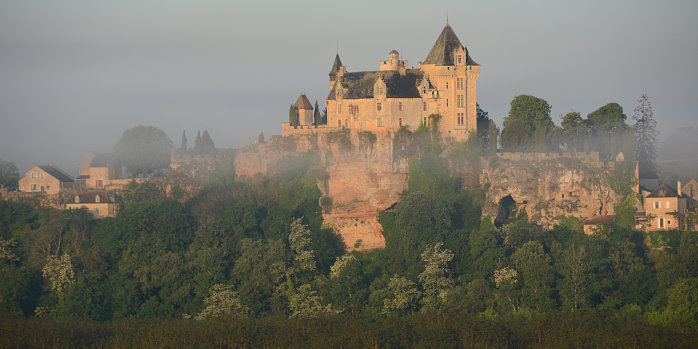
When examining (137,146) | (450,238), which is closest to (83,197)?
(137,146)

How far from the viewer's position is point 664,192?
268 ft

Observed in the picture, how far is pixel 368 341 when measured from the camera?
238 ft

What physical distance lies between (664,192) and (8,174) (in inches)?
2111

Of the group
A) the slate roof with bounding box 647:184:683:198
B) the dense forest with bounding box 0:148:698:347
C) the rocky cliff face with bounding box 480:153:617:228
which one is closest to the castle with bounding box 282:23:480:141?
the dense forest with bounding box 0:148:698:347

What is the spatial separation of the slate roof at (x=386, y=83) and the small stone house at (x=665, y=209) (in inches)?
754

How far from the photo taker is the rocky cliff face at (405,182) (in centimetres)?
8562

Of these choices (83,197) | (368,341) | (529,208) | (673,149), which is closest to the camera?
(368,341)

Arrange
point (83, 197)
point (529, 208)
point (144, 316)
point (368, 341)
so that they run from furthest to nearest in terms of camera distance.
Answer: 1. point (83, 197)
2. point (529, 208)
3. point (144, 316)
4. point (368, 341)

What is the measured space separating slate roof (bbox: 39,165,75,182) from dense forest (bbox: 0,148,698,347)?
13.5 feet

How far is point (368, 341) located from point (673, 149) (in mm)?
46553

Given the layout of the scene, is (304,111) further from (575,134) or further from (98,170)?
(575,134)

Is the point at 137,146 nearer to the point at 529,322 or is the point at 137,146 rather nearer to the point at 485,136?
the point at 485,136

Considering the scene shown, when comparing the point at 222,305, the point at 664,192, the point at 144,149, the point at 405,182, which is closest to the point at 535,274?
the point at 664,192

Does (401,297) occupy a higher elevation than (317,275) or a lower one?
lower
